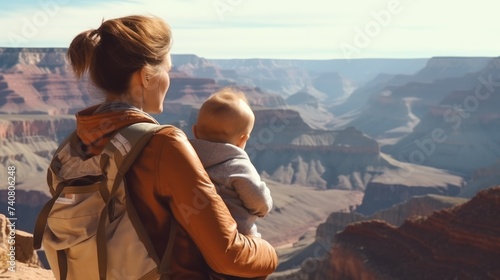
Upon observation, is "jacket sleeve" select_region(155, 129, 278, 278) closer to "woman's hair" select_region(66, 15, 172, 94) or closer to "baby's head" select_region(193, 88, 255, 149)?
"woman's hair" select_region(66, 15, 172, 94)

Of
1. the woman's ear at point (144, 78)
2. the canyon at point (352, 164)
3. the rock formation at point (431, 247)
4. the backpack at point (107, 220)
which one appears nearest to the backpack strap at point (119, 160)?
the backpack at point (107, 220)

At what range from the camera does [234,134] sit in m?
3.60

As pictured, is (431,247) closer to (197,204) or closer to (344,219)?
(197,204)

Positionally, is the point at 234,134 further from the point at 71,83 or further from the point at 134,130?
the point at 71,83

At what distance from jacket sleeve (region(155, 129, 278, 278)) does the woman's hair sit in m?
0.44

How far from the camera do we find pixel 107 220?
9.45ft

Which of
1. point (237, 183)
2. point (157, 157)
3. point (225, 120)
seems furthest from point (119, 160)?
point (225, 120)

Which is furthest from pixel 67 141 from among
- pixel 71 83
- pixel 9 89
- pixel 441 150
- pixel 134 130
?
pixel 71 83

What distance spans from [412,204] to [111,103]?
4883cm

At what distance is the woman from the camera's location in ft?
9.25

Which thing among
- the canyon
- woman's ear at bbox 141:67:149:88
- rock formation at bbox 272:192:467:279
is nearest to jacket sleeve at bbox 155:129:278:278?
woman's ear at bbox 141:67:149:88

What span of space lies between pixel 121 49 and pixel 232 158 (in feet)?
3.09

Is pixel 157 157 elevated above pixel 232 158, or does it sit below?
above

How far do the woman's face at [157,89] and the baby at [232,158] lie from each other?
15.9 inches
